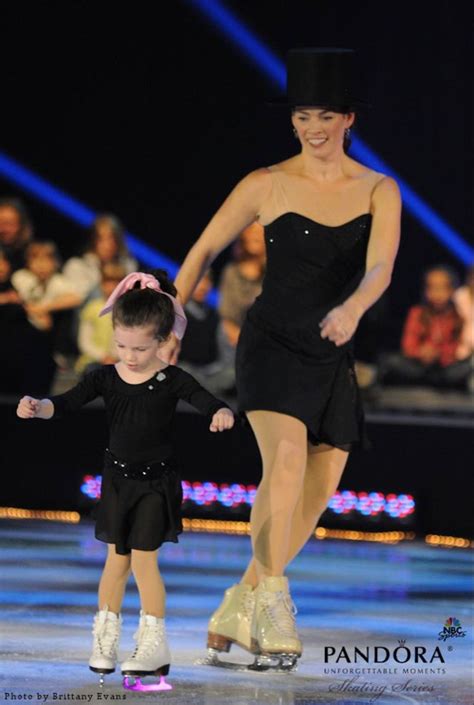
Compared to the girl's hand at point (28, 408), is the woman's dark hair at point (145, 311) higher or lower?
higher

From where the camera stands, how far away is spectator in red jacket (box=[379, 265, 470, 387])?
11.2 m

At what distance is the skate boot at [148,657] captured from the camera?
13.2ft

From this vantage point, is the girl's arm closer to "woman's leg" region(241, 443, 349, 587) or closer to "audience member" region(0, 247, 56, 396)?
"woman's leg" region(241, 443, 349, 587)

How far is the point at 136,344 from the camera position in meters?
4.03

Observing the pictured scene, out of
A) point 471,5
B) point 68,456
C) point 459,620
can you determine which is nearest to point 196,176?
point 471,5

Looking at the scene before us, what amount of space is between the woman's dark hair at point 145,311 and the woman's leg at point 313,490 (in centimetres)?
77

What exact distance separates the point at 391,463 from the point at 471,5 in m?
5.55

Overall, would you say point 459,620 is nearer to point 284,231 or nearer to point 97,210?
point 284,231

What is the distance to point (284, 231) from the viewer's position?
459 cm

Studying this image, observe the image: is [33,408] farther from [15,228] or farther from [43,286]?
[43,286]

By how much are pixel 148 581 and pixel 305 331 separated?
2.94ft

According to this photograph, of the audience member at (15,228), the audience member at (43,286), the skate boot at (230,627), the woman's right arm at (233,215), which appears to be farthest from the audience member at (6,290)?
the skate boot at (230,627)

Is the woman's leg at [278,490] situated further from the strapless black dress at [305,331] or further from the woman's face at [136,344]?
the woman's face at [136,344]

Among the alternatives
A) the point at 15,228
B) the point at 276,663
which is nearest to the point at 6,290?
the point at 15,228
